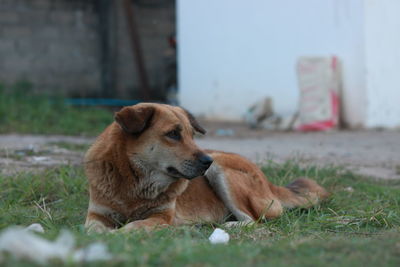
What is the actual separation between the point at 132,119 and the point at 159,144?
26 cm

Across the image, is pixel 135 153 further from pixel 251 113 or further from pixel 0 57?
pixel 0 57

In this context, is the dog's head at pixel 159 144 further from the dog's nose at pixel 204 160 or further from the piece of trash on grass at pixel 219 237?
the piece of trash on grass at pixel 219 237

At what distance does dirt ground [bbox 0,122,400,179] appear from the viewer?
750cm

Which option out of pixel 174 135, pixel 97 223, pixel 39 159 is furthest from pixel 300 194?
pixel 39 159

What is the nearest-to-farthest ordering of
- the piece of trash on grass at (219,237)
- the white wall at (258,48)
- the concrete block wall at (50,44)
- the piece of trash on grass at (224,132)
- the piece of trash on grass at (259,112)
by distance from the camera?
the piece of trash on grass at (219,237) < the piece of trash on grass at (224,132) < the white wall at (258,48) < the piece of trash on grass at (259,112) < the concrete block wall at (50,44)

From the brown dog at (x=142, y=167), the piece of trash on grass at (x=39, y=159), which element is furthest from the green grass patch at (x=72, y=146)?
the brown dog at (x=142, y=167)

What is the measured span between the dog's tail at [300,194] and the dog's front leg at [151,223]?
1.11 metres

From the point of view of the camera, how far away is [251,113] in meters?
12.4

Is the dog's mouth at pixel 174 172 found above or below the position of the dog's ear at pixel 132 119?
below

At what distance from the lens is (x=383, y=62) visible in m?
11.4

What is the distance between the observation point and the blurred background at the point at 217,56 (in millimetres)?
11383

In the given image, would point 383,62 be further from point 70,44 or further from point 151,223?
point 151,223

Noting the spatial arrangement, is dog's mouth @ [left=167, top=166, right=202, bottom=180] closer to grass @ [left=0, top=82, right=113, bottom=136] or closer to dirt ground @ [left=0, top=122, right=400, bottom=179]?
dirt ground @ [left=0, top=122, right=400, bottom=179]

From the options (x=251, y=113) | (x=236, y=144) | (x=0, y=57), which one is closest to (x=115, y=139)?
(x=236, y=144)
